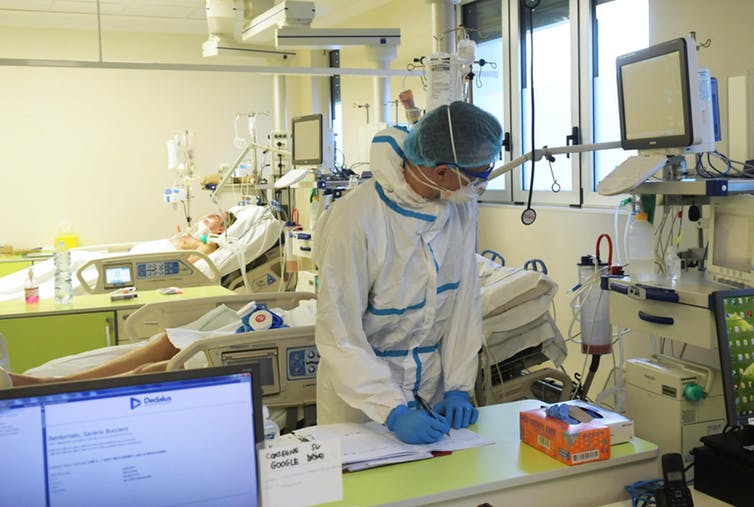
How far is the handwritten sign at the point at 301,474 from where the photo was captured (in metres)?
1.16

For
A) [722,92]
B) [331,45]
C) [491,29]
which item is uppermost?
[491,29]

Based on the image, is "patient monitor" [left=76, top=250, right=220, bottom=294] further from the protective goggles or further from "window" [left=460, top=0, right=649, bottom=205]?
the protective goggles

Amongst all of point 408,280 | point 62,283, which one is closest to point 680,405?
point 408,280

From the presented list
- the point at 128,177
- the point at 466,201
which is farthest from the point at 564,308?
the point at 128,177

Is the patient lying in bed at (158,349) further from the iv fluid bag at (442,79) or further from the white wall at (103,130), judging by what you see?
the white wall at (103,130)

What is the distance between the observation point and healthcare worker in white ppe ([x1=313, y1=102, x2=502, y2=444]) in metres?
1.80

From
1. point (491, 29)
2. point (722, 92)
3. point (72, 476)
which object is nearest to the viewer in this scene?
point (72, 476)

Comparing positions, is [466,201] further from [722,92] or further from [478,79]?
[478,79]

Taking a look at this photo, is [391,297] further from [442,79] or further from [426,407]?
[442,79]

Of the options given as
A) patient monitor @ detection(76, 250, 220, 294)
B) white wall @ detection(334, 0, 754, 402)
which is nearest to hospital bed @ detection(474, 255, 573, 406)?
white wall @ detection(334, 0, 754, 402)

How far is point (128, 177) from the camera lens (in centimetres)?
766

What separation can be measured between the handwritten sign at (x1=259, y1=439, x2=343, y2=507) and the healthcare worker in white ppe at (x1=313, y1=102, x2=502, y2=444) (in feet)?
1.56

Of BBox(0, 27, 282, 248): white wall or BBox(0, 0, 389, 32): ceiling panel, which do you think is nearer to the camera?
BBox(0, 0, 389, 32): ceiling panel

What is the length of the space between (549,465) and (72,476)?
0.97 metres
